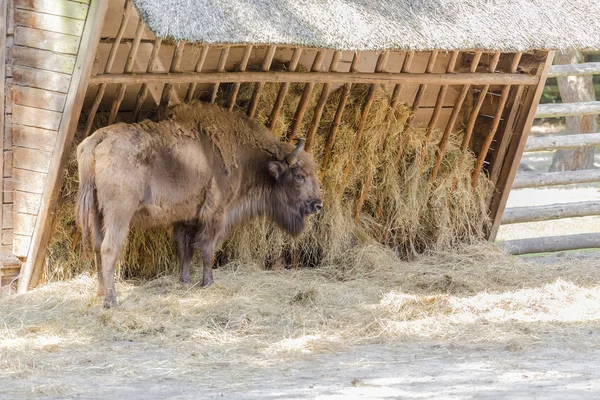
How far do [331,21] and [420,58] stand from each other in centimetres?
219

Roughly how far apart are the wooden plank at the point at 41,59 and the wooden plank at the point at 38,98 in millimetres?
193

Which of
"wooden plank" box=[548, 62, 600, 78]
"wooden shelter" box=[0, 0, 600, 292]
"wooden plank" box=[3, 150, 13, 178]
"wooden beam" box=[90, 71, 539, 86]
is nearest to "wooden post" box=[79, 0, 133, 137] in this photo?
"wooden shelter" box=[0, 0, 600, 292]

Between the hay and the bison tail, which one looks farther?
the bison tail

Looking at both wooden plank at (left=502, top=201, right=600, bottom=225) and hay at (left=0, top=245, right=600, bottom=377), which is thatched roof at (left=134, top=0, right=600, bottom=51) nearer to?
hay at (left=0, top=245, right=600, bottom=377)

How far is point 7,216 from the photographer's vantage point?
28.0 feet

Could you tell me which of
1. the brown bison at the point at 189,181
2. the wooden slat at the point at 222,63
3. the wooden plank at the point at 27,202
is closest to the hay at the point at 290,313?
the brown bison at the point at 189,181

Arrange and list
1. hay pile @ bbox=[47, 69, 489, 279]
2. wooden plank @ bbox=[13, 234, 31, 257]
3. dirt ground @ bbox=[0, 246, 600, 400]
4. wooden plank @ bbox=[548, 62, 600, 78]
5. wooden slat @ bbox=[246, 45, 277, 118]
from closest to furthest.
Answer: dirt ground @ bbox=[0, 246, 600, 400] → wooden plank @ bbox=[13, 234, 31, 257] → wooden slat @ bbox=[246, 45, 277, 118] → hay pile @ bbox=[47, 69, 489, 279] → wooden plank @ bbox=[548, 62, 600, 78]

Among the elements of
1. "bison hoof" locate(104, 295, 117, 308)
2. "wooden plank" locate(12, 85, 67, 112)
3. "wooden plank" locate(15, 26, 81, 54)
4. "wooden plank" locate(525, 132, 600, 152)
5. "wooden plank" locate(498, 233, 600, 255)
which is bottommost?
"wooden plank" locate(498, 233, 600, 255)

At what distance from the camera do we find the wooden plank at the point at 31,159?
8.33 meters

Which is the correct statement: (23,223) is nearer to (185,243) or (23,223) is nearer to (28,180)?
(28,180)

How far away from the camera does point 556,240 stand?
12.0 meters

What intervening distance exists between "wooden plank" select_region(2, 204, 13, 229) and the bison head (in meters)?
2.46

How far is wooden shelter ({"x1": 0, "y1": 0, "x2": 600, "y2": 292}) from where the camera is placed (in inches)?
312

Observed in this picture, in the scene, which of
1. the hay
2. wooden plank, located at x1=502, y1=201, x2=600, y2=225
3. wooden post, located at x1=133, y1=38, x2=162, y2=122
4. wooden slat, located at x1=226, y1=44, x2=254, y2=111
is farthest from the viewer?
wooden plank, located at x1=502, y1=201, x2=600, y2=225
